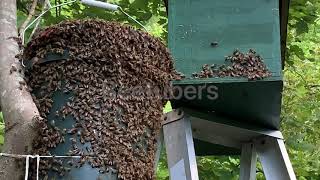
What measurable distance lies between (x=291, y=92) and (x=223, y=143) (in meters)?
2.75

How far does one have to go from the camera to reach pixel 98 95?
1.36 metres

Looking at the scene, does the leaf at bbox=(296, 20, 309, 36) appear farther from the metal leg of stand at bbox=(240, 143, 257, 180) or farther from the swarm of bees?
the swarm of bees

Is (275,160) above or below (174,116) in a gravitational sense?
below

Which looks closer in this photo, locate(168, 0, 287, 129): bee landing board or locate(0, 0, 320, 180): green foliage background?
locate(168, 0, 287, 129): bee landing board

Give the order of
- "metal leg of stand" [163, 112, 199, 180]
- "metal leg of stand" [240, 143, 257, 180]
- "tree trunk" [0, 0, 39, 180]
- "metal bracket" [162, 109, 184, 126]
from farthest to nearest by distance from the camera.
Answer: "metal leg of stand" [240, 143, 257, 180]
"metal bracket" [162, 109, 184, 126]
"metal leg of stand" [163, 112, 199, 180]
"tree trunk" [0, 0, 39, 180]

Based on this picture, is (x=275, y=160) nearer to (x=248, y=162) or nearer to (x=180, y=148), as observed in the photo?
(x=248, y=162)

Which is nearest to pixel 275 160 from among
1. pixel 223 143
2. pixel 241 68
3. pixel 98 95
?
pixel 223 143

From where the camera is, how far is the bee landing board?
2.89 m

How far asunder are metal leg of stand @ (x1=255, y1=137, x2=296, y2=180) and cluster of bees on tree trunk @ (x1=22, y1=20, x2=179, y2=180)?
1973 millimetres

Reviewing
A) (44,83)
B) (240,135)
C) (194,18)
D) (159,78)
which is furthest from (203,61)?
(44,83)

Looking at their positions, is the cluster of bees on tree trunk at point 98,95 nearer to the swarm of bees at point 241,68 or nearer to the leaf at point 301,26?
the swarm of bees at point 241,68

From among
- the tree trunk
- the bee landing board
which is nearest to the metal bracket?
the bee landing board

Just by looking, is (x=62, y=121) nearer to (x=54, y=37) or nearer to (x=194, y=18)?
(x=54, y=37)

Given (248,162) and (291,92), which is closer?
(248,162)
